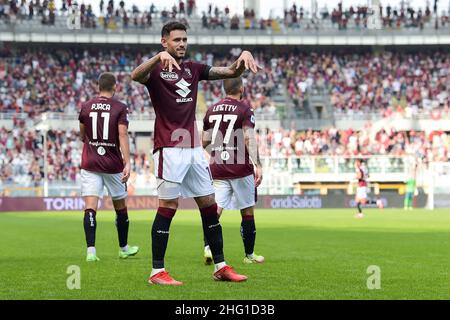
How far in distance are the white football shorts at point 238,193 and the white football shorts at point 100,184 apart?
57.4 inches

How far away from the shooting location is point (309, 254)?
13781 millimetres

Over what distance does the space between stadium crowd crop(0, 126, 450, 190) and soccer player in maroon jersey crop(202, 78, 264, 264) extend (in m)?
30.6

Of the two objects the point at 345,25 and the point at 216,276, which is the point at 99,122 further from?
the point at 345,25

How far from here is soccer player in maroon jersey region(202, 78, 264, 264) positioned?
1209cm

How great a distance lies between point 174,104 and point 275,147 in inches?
1465

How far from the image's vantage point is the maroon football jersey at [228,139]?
39.8 ft

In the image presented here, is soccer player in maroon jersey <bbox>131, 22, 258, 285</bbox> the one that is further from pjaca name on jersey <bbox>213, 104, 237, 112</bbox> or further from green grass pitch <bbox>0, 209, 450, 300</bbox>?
pjaca name on jersey <bbox>213, 104, 237, 112</bbox>

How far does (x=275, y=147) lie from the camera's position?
152 feet

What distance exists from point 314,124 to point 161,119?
43583 mm

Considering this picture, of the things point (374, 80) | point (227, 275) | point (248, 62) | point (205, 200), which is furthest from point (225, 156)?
point (374, 80)

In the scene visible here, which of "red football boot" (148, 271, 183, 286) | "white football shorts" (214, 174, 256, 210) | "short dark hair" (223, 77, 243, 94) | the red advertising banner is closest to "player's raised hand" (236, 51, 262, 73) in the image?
"red football boot" (148, 271, 183, 286)

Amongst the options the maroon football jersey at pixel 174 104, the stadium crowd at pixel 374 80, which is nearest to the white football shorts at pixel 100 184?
the maroon football jersey at pixel 174 104

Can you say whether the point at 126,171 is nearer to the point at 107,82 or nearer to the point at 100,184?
the point at 100,184
